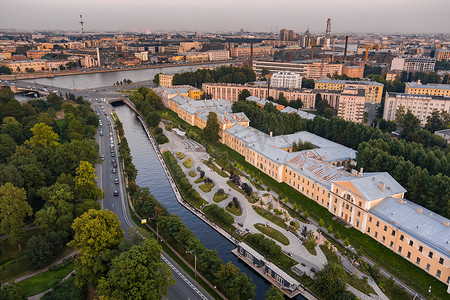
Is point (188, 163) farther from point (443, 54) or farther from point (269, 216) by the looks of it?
point (443, 54)

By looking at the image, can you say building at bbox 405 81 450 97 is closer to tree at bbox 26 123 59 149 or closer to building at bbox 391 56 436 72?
building at bbox 391 56 436 72

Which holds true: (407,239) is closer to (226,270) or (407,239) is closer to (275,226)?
(275,226)

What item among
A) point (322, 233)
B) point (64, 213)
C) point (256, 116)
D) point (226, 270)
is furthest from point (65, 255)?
point (256, 116)

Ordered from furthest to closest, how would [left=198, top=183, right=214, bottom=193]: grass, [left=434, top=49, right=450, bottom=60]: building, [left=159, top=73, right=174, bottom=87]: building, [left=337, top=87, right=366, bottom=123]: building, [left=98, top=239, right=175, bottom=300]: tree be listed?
[left=434, top=49, right=450, bottom=60]: building < [left=159, top=73, right=174, bottom=87]: building < [left=337, top=87, right=366, bottom=123]: building < [left=198, top=183, right=214, bottom=193]: grass < [left=98, top=239, right=175, bottom=300]: tree

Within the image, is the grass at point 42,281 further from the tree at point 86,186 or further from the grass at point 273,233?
the grass at point 273,233

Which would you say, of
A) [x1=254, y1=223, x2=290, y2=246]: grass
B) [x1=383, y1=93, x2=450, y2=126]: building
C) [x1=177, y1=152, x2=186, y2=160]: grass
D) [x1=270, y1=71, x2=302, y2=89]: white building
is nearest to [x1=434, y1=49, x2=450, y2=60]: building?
[x1=270, y1=71, x2=302, y2=89]: white building

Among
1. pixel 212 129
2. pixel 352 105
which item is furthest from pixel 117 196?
pixel 352 105

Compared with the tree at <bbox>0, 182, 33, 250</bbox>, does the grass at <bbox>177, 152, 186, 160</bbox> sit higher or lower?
lower

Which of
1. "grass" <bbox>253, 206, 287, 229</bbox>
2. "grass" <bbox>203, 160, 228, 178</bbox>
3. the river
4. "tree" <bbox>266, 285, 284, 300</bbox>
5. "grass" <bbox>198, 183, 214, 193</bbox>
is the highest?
the river
